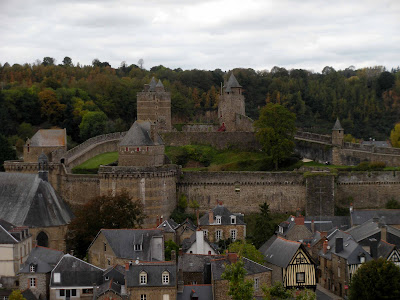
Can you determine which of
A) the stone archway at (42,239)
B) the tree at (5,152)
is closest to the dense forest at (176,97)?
the tree at (5,152)

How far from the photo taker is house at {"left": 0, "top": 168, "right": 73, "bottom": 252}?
177 feet

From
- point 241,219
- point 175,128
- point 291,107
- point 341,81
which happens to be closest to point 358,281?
point 241,219

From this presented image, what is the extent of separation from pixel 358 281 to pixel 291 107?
62557 mm

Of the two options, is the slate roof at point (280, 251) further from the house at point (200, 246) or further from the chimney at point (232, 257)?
the chimney at point (232, 257)

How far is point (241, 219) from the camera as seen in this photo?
176 feet

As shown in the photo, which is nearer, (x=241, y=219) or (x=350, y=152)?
(x=241, y=219)

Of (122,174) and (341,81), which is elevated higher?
(341,81)

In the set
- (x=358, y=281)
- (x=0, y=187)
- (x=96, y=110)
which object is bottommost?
(x=358, y=281)

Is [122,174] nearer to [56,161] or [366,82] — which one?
[56,161]

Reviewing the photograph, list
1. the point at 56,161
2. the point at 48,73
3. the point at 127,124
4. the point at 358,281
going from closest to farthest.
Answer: the point at 358,281 → the point at 56,161 → the point at 127,124 → the point at 48,73

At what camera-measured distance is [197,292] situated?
1639 inches

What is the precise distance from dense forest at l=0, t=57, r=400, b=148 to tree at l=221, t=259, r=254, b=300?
3690 centimetres

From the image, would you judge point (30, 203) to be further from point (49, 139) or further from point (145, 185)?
point (49, 139)

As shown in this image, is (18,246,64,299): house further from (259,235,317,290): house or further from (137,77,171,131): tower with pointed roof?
(137,77,171,131): tower with pointed roof
